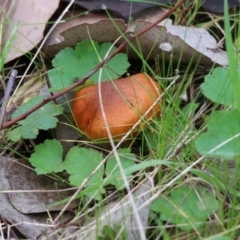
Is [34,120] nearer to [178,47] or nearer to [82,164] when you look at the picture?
[82,164]

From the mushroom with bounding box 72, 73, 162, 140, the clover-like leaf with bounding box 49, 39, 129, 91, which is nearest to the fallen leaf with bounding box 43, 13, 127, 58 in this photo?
the clover-like leaf with bounding box 49, 39, 129, 91

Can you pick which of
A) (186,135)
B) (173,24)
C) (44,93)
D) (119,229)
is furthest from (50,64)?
(119,229)

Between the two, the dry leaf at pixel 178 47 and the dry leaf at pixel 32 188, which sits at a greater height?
the dry leaf at pixel 178 47

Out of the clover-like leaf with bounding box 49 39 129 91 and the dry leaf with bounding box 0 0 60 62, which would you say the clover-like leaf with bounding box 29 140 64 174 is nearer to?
the clover-like leaf with bounding box 49 39 129 91

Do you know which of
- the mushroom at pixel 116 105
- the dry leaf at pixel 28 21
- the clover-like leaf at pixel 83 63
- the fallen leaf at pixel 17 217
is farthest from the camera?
the dry leaf at pixel 28 21

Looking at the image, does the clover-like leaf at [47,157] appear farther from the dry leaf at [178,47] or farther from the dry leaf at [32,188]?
the dry leaf at [178,47]

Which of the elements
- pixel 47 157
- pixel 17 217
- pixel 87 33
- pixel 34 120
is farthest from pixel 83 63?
pixel 17 217

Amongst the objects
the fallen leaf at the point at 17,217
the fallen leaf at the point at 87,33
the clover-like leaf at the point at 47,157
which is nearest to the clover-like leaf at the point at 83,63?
the fallen leaf at the point at 87,33
